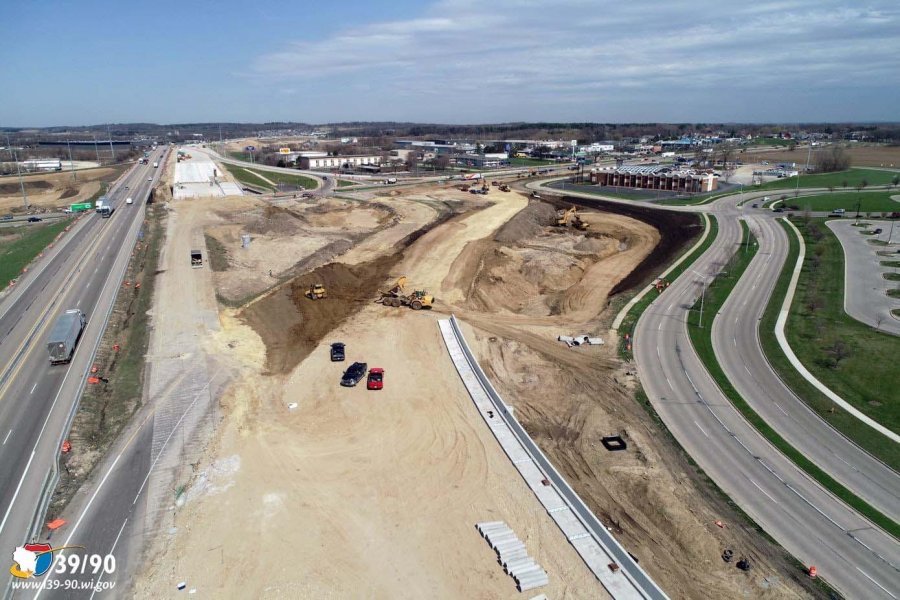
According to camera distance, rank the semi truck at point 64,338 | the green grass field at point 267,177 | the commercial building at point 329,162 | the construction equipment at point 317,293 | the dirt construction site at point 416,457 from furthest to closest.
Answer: the commercial building at point 329,162 < the green grass field at point 267,177 < the construction equipment at point 317,293 < the semi truck at point 64,338 < the dirt construction site at point 416,457

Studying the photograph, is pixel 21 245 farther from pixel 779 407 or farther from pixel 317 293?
pixel 779 407

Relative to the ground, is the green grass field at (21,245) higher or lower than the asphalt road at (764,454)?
higher

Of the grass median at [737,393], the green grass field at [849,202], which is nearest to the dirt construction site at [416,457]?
the grass median at [737,393]

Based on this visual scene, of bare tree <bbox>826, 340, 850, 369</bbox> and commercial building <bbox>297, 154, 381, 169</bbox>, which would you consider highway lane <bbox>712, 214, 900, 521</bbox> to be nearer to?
bare tree <bbox>826, 340, 850, 369</bbox>

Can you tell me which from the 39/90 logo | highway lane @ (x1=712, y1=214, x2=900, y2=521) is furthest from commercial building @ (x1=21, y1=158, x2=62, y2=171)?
highway lane @ (x1=712, y1=214, x2=900, y2=521)

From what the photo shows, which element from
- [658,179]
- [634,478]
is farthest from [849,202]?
[634,478]

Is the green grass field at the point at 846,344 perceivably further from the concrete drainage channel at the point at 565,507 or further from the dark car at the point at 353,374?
the dark car at the point at 353,374
